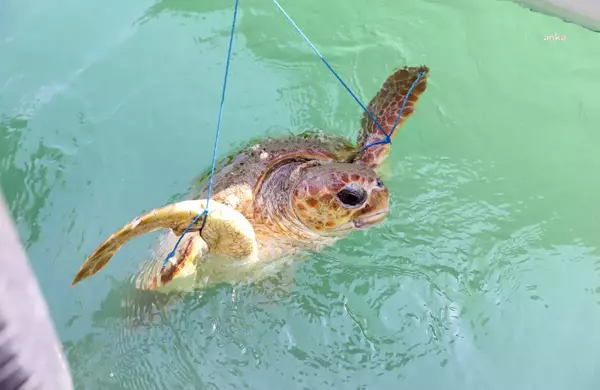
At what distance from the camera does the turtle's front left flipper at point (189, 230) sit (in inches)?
57.7

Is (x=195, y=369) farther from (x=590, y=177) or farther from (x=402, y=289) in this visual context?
(x=590, y=177)

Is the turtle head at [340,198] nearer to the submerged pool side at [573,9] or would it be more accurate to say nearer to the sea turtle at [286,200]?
the sea turtle at [286,200]

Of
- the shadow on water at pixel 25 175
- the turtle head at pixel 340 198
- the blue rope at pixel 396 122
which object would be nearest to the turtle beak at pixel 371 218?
the turtle head at pixel 340 198

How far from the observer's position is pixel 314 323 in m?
2.12

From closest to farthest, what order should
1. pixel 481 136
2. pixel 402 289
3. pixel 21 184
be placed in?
pixel 402 289 → pixel 21 184 → pixel 481 136

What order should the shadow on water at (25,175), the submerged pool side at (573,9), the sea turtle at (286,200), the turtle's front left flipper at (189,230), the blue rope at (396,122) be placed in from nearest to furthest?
the turtle's front left flipper at (189,230)
the sea turtle at (286,200)
the blue rope at (396,122)
the shadow on water at (25,175)
the submerged pool side at (573,9)

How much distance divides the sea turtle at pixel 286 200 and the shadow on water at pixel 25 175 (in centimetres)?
68

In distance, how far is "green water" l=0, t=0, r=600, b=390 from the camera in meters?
2.08

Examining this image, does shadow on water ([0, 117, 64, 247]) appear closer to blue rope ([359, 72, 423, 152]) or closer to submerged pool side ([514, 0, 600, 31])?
blue rope ([359, 72, 423, 152])

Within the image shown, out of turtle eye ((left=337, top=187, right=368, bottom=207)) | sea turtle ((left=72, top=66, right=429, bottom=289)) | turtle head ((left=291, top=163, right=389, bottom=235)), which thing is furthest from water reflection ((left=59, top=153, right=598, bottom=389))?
turtle eye ((left=337, top=187, right=368, bottom=207))

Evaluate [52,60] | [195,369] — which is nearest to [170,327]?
[195,369]

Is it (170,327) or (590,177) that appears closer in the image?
(170,327)

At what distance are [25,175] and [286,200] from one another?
1334 mm

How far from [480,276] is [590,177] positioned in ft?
2.72
